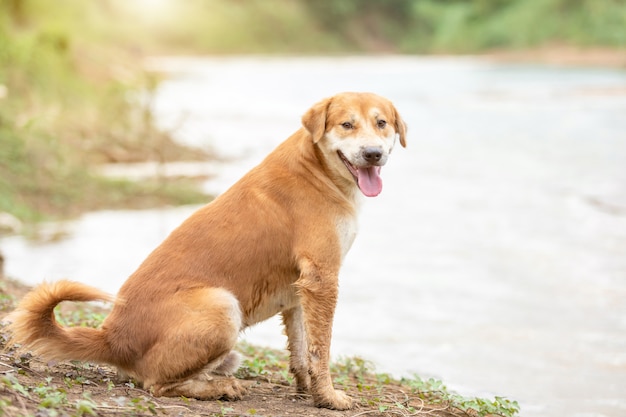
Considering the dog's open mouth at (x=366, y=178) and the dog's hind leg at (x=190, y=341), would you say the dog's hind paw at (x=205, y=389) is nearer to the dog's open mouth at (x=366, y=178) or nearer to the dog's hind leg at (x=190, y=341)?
the dog's hind leg at (x=190, y=341)

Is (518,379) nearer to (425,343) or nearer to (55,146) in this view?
(425,343)

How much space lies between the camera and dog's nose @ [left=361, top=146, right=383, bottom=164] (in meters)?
5.19

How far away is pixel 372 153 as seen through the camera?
5.19 m

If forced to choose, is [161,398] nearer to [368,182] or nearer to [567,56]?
[368,182]

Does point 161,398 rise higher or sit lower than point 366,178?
lower

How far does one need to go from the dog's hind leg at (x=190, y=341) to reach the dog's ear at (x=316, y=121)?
113cm

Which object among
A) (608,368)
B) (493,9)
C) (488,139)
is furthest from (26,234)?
(493,9)

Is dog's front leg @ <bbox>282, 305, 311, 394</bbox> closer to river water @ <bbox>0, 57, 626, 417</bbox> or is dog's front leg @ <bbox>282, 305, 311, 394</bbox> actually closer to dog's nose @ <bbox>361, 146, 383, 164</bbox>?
dog's nose @ <bbox>361, 146, 383, 164</bbox>

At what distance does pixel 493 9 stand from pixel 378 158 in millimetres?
80754

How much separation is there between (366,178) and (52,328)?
204 centimetres

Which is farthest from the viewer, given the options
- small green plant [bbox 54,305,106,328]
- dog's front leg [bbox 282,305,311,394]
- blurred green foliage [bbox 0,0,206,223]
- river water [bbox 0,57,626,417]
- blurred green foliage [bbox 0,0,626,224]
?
blurred green foliage [bbox 0,0,626,224]

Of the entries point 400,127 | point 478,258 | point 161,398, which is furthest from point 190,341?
point 478,258

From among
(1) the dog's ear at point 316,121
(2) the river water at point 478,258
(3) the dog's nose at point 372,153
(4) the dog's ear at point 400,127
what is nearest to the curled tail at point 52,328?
(1) the dog's ear at point 316,121

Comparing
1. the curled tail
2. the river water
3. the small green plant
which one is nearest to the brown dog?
the curled tail
